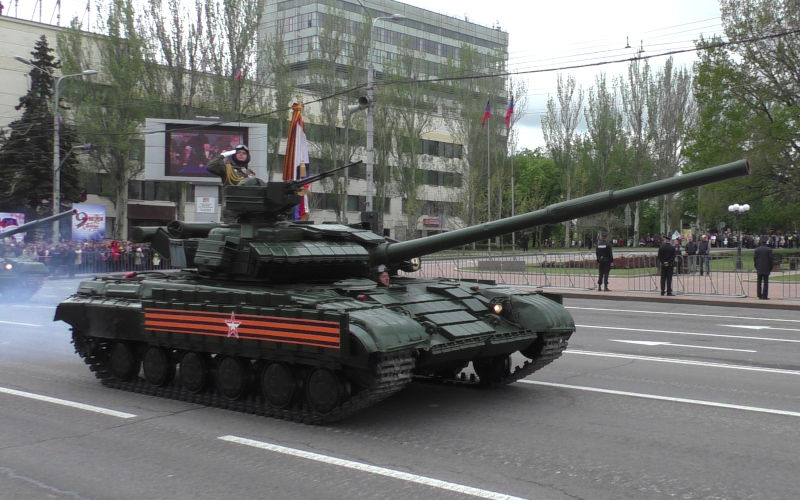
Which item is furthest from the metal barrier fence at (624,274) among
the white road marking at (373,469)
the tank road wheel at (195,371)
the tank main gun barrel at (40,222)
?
the white road marking at (373,469)

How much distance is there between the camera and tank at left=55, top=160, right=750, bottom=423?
24.5 ft

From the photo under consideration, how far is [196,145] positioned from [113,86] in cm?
1279

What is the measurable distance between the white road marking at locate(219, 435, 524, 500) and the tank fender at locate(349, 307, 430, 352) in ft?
3.40

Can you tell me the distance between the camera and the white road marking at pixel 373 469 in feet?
18.4

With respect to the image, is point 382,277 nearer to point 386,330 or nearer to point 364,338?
point 386,330

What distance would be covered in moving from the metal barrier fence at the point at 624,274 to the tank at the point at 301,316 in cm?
1693

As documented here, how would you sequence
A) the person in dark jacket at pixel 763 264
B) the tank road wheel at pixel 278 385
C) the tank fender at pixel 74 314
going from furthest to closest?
the person in dark jacket at pixel 763 264, the tank fender at pixel 74 314, the tank road wheel at pixel 278 385

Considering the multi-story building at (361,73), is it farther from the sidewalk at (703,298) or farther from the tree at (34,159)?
the sidewalk at (703,298)

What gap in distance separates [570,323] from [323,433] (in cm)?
346

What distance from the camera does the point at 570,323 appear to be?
368 inches

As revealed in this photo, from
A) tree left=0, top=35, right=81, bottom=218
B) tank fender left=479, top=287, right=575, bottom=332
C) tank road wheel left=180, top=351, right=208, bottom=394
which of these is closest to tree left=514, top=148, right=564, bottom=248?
tree left=0, top=35, right=81, bottom=218

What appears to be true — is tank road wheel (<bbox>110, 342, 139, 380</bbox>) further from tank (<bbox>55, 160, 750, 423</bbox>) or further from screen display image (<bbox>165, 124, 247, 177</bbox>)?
screen display image (<bbox>165, 124, 247, 177</bbox>)

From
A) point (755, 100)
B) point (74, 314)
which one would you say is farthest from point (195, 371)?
point (755, 100)

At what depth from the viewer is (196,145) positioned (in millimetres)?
30312
